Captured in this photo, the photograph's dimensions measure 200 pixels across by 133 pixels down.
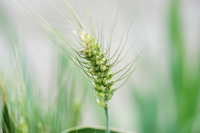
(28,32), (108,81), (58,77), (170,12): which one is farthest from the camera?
(28,32)

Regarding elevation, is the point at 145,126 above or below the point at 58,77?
below

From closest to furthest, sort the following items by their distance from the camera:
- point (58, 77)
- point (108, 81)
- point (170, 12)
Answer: point (108, 81)
point (58, 77)
point (170, 12)

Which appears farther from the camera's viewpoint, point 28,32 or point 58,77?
point 28,32

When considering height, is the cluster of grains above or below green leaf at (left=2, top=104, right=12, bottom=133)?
above

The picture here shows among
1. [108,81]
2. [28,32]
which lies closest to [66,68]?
[108,81]

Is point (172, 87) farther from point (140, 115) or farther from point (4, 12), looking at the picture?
point (4, 12)

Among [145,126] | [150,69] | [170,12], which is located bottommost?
[145,126]

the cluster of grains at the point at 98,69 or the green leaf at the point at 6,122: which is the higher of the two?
the cluster of grains at the point at 98,69
